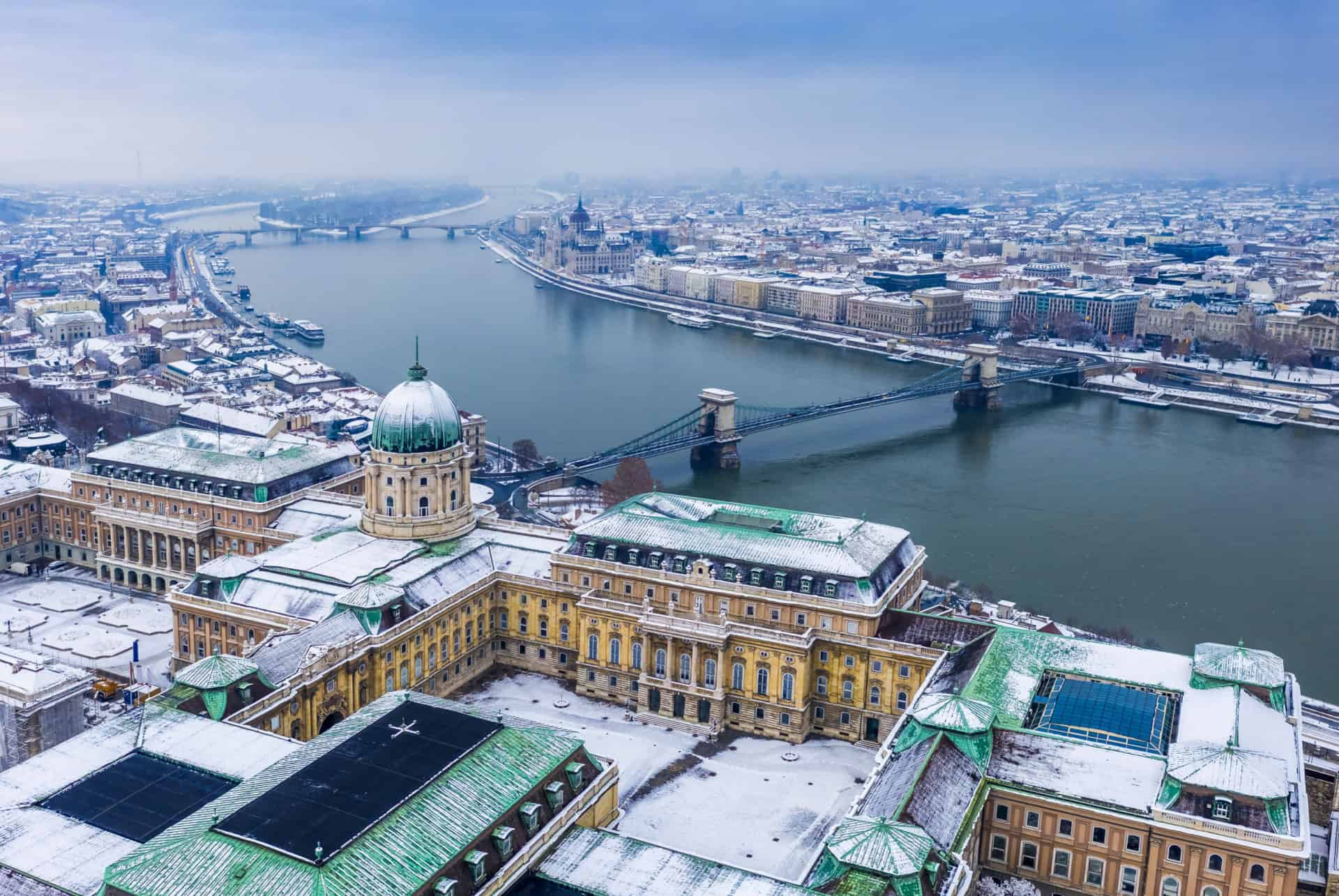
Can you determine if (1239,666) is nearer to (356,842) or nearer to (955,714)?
(955,714)

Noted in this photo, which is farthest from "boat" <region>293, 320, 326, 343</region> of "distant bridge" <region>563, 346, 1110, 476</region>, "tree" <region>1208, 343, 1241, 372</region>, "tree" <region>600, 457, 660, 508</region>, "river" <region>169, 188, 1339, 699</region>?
"tree" <region>1208, 343, 1241, 372</region>

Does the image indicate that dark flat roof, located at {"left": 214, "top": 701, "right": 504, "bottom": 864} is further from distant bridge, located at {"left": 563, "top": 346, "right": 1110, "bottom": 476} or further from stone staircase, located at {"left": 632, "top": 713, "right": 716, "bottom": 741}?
distant bridge, located at {"left": 563, "top": 346, "right": 1110, "bottom": 476}

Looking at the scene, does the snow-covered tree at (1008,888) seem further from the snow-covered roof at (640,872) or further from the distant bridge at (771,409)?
the distant bridge at (771,409)

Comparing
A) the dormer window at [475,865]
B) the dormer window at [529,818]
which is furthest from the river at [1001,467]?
the dormer window at [475,865]

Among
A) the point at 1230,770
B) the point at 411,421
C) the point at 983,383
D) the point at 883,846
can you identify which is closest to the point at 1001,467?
the point at 983,383

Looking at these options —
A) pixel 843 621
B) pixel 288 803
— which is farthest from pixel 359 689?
pixel 843 621
